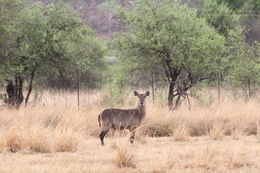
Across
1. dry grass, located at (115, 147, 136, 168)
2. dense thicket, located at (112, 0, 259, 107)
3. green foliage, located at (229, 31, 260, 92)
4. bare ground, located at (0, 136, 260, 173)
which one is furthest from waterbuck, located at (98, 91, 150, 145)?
green foliage, located at (229, 31, 260, 92)

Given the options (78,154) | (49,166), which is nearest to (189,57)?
(78,154)

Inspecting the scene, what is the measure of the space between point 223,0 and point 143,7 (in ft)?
93.7

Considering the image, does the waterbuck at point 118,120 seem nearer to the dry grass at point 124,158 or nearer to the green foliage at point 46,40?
the dry grass at point 124,158

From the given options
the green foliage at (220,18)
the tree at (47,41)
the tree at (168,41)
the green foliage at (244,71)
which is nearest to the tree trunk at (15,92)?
the tree at (47,41)

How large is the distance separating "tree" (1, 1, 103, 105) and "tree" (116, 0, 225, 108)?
2501 mm

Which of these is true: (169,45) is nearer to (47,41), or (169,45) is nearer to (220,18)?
(47,41)

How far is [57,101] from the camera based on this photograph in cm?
1930

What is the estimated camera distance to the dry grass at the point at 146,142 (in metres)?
8.84

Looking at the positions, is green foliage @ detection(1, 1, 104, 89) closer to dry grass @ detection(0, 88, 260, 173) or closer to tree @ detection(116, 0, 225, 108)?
tree @ detection(116, 0, 225, 108)

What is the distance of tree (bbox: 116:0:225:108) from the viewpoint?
16.4 metres

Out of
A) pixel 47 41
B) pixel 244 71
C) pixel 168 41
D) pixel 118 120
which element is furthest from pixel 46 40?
pixel 244 71

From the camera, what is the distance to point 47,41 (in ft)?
59.3

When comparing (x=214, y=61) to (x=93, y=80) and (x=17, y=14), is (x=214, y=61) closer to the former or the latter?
(x=17, y=14)

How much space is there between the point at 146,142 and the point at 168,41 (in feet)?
17.4
